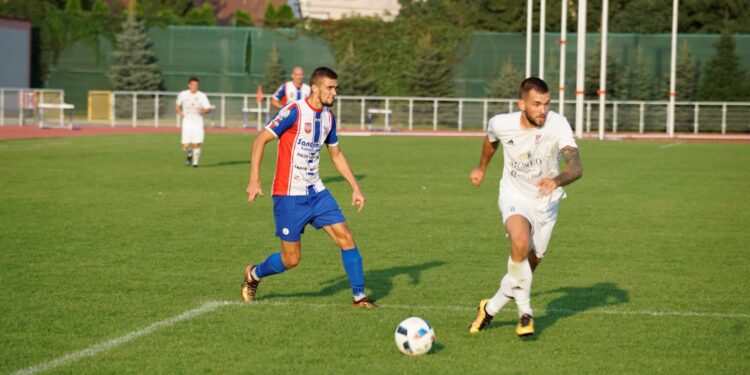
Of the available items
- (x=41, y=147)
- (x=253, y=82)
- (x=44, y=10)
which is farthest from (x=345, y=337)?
(x=44, y=10)

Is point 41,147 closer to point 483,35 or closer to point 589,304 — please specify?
point 589,304

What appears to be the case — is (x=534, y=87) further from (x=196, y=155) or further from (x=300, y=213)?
(x=196, y=155)

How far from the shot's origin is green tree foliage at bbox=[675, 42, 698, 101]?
2078 inches

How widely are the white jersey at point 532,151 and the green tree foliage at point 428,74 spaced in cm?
4730

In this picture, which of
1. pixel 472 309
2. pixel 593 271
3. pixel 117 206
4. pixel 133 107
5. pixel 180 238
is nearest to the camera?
pixel 472 309

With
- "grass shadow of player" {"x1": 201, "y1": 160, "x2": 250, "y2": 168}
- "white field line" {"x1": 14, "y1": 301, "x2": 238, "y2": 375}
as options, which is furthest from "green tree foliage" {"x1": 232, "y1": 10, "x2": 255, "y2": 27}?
"white field line" {"x1": 14, "y1": 301, "x2": 238, "y2": 375}

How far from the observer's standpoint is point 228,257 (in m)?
11.6

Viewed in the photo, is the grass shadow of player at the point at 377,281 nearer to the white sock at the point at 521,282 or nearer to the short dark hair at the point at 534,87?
the white sock at the point at 521,282

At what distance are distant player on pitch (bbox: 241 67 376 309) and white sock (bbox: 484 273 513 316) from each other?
4.31 feet

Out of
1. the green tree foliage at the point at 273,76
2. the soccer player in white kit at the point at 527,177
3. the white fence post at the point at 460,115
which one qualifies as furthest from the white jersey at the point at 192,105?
the green tree foliage at the point at 273,76

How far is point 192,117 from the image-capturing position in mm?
24828

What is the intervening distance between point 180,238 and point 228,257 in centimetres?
165

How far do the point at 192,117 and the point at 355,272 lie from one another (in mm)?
16666

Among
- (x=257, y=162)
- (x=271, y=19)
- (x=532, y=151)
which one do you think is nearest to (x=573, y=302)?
(x=532, y=151)
